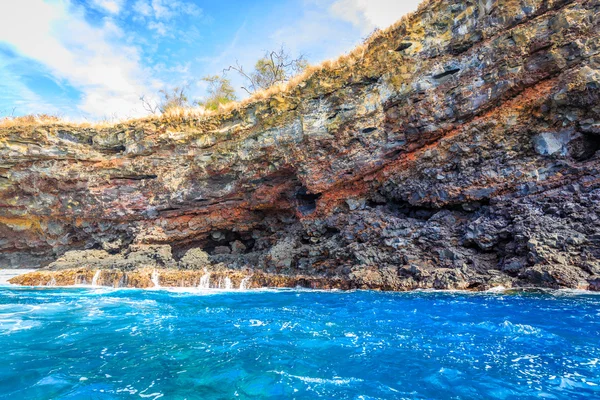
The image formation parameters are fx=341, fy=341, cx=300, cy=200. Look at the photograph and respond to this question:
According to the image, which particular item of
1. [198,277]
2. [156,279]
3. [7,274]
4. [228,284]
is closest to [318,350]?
[228,284]

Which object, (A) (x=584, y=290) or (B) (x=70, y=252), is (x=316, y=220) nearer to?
(A) (x=584, y=290)

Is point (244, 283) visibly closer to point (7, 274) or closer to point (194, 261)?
point (194, 261)

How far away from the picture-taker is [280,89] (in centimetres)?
1603

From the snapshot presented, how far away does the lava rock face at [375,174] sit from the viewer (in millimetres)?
10453

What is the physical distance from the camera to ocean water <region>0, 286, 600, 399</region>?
14.2ft

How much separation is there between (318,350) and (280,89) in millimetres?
12958

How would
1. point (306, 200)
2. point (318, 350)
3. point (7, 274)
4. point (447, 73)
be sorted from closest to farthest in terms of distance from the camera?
point (318, 350)
point (447, 73)
point (306, 200)
point (7, 274)

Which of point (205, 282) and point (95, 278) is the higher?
point (95, 278)

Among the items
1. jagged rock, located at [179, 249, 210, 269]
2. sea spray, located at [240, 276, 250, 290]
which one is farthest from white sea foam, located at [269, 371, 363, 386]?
jagged rock, located at [179, 249, 210, 269]

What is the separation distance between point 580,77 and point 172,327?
43.4ft

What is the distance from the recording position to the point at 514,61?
11516 millimetres

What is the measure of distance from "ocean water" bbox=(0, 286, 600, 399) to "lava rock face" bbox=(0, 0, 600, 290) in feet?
8.19

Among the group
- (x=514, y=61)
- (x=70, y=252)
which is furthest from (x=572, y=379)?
(x=70, y=252)

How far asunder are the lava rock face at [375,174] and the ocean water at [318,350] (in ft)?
8.19
